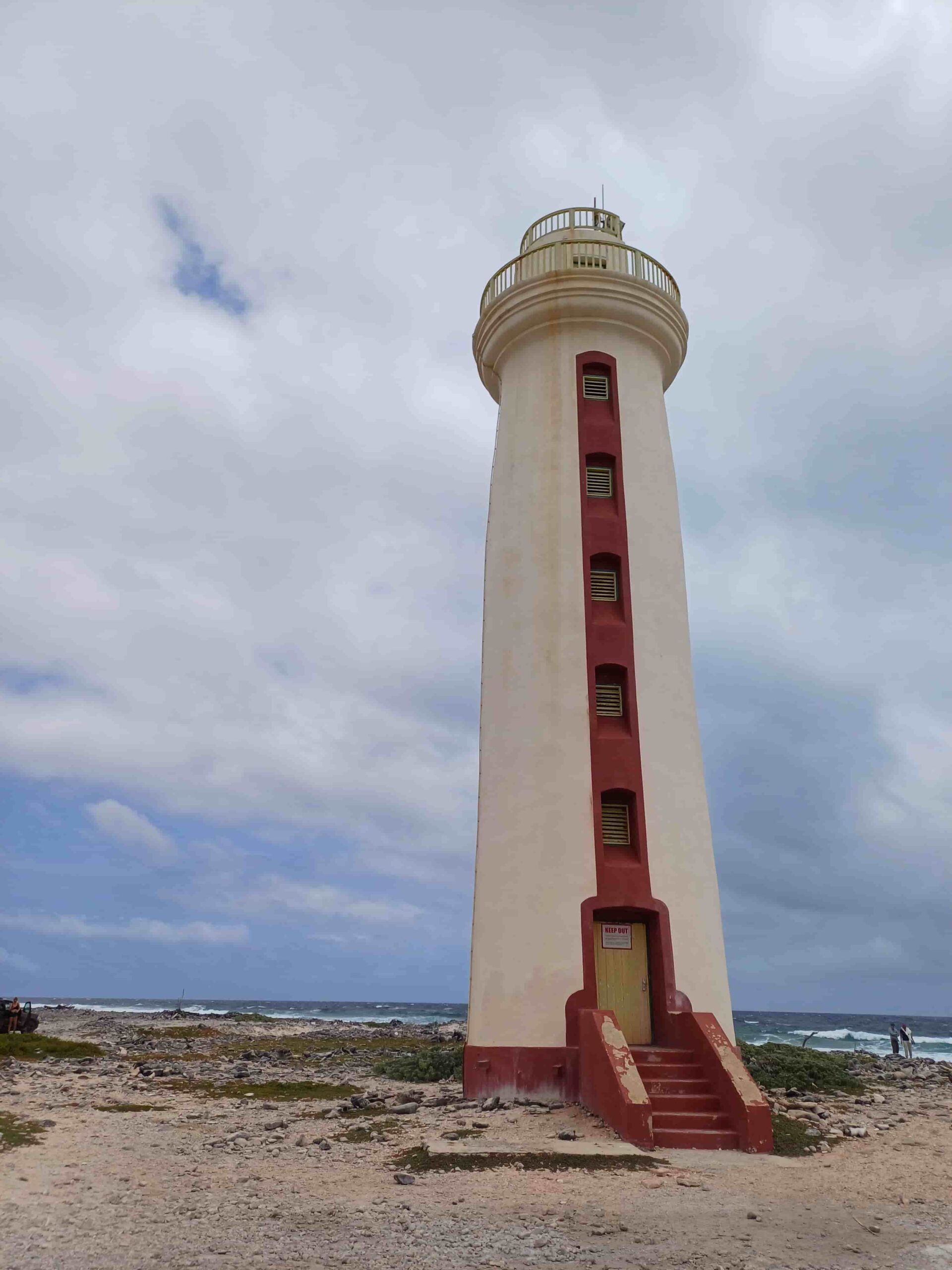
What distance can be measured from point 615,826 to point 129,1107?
9585 mm

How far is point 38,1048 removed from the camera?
2544 centimetres

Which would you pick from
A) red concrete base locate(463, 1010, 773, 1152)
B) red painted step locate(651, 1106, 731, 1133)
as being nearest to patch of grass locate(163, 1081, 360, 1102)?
red concrete base locate(463, 1010, 773, 1152)

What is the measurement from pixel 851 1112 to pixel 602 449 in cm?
1261

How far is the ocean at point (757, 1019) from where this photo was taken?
6419 centimetres

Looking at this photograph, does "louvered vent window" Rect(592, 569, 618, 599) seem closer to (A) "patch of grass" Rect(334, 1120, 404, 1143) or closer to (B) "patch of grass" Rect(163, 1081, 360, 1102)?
(A) "patch of grass" Rect(334, 1120, 404, 1143)

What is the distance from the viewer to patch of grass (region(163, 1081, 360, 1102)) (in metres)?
17.2

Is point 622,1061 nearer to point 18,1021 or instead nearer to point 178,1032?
point 18,1021

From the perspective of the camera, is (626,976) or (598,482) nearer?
(626,976)

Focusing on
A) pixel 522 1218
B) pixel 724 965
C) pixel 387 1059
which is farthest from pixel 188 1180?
Result: pixel 387 1059

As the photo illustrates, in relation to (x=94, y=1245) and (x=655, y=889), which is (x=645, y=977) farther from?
(x=94, y=1245)

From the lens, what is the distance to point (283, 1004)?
144 m

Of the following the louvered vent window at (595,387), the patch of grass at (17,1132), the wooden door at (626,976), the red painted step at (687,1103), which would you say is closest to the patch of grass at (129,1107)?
the patch of grass at (17,1132)

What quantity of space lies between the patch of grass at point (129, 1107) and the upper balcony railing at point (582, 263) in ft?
55.6

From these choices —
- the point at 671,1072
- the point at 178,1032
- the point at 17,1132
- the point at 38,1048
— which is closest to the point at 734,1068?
the point at 671,1072
